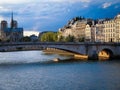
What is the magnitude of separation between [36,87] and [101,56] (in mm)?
37516

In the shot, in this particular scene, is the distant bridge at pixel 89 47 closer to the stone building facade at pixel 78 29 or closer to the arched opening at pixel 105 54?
the arched opening at pixel 105 54

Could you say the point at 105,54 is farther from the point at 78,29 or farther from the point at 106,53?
the point at 78,29

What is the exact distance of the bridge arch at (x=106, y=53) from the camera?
6771 centimetres

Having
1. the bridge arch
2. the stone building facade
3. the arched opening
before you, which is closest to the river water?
the bridge arch

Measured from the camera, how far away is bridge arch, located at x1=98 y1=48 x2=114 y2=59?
67713 millimetres

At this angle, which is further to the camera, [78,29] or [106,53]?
[78,29]

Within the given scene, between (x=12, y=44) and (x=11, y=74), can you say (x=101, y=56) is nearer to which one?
(x=12, y=44)

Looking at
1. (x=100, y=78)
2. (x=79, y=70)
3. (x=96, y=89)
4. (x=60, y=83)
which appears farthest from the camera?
(x=79, y=70)

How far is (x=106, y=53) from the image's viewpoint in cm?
7025

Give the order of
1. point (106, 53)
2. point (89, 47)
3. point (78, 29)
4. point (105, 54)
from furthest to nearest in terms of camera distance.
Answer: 1. point (78, 29)
2. point (105, 54)
3. point (106, 53)
4. point (89, 47)

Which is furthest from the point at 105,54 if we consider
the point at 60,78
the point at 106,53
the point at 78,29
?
the point at 78,29

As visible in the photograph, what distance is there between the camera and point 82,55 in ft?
221

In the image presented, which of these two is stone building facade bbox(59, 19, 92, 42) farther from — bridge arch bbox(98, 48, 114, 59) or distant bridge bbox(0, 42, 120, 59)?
distant bridge bbox(0, 42, 120, 59)

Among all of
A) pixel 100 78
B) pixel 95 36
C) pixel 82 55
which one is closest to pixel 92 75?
pixel 100 78
